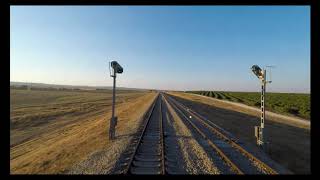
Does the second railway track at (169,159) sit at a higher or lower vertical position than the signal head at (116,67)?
lower

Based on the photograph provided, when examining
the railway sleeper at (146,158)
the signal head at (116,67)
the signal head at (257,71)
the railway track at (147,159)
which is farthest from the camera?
the signal head at (116,67)

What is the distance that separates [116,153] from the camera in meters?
12.5

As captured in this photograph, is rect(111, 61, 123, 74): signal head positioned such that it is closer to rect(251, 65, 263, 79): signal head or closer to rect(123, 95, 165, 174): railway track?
rect(123, 95, 165, 174): railway track

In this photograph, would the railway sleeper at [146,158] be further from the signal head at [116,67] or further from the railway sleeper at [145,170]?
the signal head at [116,67]

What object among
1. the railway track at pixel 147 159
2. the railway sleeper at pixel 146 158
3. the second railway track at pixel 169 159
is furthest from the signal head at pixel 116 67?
the railway sleeper at pixel 146 158

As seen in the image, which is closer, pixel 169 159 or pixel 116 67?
pixel 169 159

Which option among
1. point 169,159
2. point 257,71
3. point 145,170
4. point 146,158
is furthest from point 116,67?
point 145,170

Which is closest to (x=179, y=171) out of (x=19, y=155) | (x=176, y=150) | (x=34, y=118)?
(x=176, y=150)

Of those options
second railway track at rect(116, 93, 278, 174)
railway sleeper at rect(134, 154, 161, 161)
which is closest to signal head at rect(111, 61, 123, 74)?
second railway track at rect(116, 93, 278, 174)

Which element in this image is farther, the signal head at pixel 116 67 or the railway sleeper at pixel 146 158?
the signal head at pixel 116 67

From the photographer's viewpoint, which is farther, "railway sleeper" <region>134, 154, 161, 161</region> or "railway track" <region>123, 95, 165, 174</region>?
"railway sleeper" <region>134, 154, 161, 161</region>

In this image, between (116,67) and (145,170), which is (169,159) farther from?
(116,67)
